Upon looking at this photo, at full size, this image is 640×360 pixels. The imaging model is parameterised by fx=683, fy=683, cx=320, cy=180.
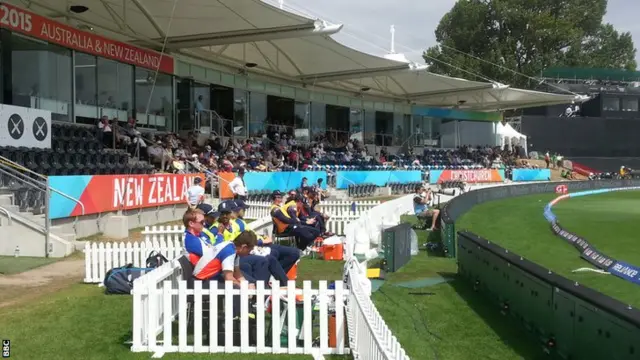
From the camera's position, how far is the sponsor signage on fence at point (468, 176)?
144 feet

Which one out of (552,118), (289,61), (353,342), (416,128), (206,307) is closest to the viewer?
(353,342)

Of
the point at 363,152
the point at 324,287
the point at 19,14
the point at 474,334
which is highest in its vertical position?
the point at 19,14

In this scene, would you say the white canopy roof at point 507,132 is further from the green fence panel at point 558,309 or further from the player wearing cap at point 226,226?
the player wearing cap at point 226,226

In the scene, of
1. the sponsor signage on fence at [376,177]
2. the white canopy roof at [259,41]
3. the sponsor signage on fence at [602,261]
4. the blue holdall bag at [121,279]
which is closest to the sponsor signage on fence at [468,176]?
the sponsor signage on fence at [376,177]

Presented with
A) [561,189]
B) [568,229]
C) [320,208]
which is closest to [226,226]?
[320,208]

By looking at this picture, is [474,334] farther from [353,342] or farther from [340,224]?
[340,224]

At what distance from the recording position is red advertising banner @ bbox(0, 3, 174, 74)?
1969 cm

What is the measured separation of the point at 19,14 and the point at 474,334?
17.2 m

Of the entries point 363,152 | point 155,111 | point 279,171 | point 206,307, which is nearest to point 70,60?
point 155,111

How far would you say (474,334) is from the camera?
26.6 feet

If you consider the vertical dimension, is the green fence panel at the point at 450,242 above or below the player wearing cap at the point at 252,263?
below

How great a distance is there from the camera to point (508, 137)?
6216cm

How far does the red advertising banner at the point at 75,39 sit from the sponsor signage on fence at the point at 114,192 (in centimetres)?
606

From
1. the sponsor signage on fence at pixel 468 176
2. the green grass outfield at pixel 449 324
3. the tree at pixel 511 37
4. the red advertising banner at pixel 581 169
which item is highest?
the tree at pixel 511 37
